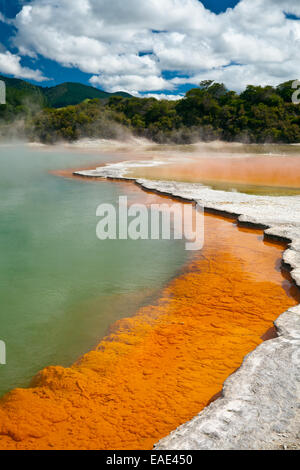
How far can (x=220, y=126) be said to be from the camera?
148 ft

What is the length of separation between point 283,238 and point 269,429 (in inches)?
167

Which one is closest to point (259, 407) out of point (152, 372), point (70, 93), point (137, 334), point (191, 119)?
point (152, 372)

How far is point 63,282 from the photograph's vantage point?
15.5 ft

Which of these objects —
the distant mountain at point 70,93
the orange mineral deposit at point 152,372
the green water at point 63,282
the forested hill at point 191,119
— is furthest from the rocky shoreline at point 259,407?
the distant mountain at point 70,93

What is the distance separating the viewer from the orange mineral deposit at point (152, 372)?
228 cm

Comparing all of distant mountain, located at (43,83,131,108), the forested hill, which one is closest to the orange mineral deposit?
the forested hill

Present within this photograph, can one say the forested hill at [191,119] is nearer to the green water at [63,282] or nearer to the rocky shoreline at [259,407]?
the green water at [63,282]

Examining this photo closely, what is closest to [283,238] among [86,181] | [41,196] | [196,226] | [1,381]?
[196,226]

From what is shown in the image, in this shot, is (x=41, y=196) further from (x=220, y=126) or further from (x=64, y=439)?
(x=220, y=126)

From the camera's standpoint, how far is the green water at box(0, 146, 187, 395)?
3305 millimetres

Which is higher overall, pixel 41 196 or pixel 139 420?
pixel 41 196

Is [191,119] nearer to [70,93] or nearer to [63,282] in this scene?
[63,282]

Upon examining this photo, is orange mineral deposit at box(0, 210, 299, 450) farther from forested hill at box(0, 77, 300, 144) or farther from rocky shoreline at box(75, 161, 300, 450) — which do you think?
forested hill at box(0, 77, 300, 144)

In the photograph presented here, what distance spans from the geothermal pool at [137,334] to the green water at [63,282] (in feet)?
0.06
